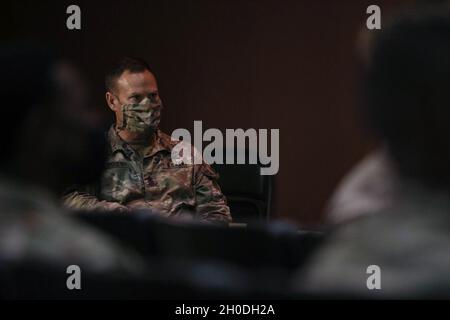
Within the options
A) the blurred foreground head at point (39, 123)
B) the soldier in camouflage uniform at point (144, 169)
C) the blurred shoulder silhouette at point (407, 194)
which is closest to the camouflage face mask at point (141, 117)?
the soldier in camouflage uniform at point (144, 169)

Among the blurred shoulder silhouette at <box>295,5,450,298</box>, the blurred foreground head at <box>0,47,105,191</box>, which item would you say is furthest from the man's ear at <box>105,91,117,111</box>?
the blurred shoulder silhouette at <box>295,5,450,298</box>

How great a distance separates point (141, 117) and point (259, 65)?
0.49 metres

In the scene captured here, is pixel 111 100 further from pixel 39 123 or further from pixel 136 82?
pixel 39 123

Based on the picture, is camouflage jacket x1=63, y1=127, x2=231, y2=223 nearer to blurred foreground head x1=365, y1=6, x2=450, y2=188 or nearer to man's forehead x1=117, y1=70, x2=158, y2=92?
man's forehead x1=117, y1=70, x2=158, y2=92

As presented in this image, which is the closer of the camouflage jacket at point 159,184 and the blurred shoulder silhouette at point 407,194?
the blurred shoulder silhouette at point 407,194

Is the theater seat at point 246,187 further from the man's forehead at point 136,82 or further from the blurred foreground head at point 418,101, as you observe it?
the blurred foreground head at point 418,101

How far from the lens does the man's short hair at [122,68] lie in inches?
117

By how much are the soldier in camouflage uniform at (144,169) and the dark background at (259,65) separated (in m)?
0.06

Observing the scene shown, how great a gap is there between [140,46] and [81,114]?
457 millimetres

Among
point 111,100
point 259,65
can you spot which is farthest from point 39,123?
point 259,65

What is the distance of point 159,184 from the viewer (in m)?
→ 2.93

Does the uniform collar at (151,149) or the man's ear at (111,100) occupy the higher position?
the man's ear at (111,100)
